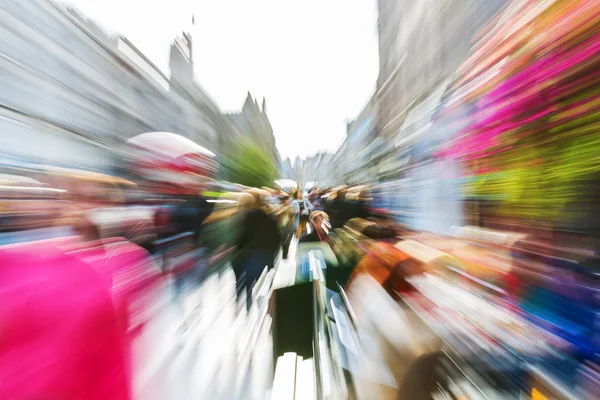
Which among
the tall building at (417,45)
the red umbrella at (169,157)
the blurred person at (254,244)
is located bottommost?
the blurred person at (254,244)

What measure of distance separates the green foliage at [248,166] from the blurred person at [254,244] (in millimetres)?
59

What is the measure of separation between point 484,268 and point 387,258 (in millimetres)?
213

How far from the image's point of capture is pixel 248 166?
1012 millimetres

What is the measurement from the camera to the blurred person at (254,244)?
0.94 metres

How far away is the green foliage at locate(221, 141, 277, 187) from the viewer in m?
0.91

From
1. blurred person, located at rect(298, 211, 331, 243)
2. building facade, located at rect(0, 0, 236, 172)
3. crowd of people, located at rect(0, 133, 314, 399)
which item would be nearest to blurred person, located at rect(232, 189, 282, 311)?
blurred person, located at rect(298, 211, 331, 243)

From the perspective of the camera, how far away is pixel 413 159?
56cm

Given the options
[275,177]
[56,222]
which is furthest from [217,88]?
[56,222]

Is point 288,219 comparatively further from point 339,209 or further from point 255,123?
point 255,123

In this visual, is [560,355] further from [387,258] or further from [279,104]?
[279,104]

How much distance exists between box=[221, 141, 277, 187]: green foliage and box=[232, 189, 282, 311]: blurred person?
0.06 m

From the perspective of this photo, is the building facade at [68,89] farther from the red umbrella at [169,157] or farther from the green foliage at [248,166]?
the green foliage at [248,166]

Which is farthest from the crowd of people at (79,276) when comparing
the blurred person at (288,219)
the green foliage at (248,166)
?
the blurred person at (288,219)

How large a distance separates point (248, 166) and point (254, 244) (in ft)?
1.01
